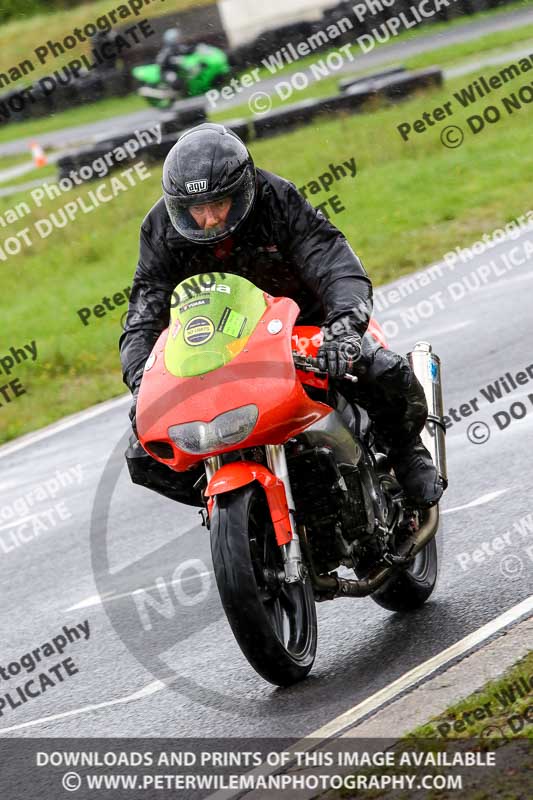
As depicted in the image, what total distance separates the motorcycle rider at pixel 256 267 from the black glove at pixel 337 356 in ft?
0.11

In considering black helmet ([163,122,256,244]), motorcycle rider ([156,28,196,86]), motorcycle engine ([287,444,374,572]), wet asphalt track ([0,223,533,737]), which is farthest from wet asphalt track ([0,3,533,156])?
motorcycle engine ([287,444,374,572])

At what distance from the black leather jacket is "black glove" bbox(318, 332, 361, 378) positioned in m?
0.39

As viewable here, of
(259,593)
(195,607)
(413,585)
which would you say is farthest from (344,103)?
(259,593)

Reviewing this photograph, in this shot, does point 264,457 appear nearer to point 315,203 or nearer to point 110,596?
point 110,596

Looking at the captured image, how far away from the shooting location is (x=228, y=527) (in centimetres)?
492

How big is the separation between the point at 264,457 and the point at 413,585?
1380mm

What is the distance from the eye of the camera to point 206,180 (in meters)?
5.34

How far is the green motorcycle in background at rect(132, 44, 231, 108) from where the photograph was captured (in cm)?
3142

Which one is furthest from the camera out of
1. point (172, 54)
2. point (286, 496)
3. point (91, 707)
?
point (172, 54)

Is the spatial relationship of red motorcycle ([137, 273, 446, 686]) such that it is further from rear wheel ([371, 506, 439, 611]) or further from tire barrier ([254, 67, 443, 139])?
tire barrier ([254, 67, 443, 139])

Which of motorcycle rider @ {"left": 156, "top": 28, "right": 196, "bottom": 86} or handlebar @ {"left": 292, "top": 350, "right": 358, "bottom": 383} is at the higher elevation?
handlebar @ {"left": 292, "top": 350, "right": 358, "bottom": 383}

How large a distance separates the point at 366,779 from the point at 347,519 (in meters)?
1.40

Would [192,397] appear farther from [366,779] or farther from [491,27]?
[491,27]

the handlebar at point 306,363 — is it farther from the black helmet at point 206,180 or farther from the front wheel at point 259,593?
the black helmet at point 206,180
